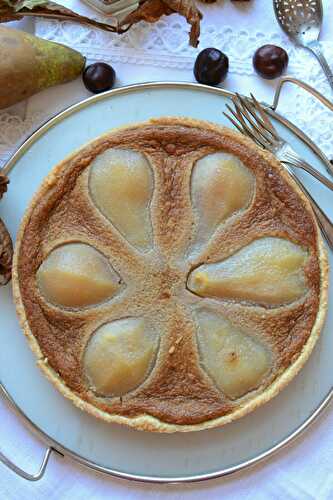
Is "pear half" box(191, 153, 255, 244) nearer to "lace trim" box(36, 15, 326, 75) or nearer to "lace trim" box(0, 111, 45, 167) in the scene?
"lace trim" box(36, 15, 326, 75)

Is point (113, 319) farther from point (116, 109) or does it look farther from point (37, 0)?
point (37, 0)

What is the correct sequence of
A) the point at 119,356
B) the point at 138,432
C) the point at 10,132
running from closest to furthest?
1. the point at 119,356
2. the point at 138,432
3. the point at 10,132

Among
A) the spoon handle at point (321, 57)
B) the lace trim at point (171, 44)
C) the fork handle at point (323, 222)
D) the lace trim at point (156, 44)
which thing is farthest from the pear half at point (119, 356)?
the spoon handle at point (321, 57)

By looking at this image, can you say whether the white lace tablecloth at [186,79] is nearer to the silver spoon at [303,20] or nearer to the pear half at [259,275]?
the silver spoon at [303,20]

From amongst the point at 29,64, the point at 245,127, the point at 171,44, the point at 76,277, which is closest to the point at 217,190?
the point at 245,127

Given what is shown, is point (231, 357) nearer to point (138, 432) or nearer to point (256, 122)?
point (138, 432)

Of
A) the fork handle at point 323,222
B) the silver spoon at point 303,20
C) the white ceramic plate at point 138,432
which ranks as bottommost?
the white ceramic plate at point 138,432
